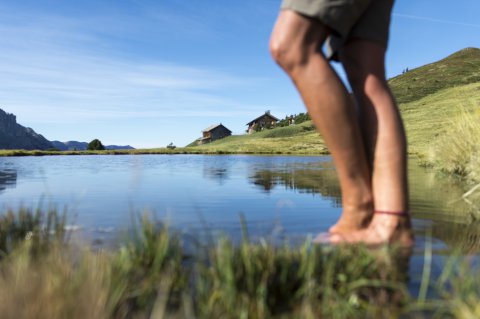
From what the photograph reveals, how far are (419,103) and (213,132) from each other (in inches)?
1963

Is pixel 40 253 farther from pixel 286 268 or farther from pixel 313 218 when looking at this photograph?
pixel 313 218

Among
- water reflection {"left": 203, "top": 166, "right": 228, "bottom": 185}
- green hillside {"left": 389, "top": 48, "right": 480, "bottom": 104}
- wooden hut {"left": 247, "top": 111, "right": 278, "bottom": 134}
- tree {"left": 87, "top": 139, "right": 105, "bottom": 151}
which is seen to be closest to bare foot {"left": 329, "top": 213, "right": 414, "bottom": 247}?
water reflection {"left": 203, "top": 166, "right": 228, "bottom": 185}

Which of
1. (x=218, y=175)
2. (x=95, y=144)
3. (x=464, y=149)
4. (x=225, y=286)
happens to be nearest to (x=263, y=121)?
(x=95, y=144)

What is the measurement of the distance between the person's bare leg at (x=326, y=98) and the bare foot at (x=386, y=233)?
8 centimetres

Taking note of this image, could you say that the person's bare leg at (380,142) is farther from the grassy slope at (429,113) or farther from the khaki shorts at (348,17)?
the grassy slope at (429,113)

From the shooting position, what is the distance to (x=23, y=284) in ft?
3.47

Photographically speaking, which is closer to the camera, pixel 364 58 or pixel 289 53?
pixel 289 53

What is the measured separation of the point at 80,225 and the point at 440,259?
2.01 metres

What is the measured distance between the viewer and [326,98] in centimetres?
197

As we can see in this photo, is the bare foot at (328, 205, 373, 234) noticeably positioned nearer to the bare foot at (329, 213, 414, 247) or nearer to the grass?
the bare foot at (329, 213, 414, 247)

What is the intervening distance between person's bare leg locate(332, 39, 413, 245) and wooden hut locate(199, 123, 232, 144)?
91.9 m

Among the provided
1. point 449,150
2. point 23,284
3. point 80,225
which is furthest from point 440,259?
point 449,150

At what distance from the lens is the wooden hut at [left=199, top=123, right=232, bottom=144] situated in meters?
94.4

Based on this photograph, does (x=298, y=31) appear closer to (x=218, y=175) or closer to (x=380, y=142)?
(x=380, y=142)
